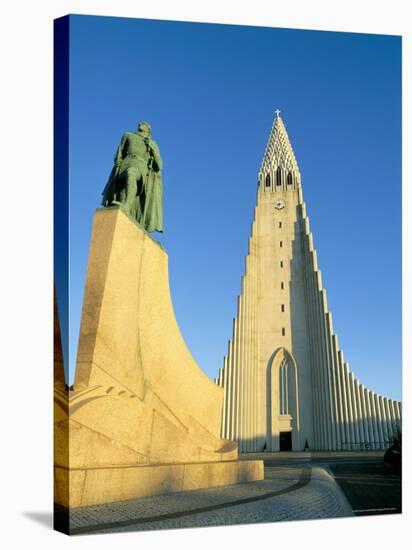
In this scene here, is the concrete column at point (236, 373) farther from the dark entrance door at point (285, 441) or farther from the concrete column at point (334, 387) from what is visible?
the concrete column at point (334, 387)

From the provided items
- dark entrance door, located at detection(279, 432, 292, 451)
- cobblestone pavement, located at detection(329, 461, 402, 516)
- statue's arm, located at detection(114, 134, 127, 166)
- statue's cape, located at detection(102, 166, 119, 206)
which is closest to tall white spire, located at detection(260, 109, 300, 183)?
dark entrance door, located at detection(279, 432, 292, 451)

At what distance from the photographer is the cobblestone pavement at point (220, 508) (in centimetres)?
774

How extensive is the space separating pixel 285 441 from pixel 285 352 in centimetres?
319

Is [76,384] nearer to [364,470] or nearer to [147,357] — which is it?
[147,357]

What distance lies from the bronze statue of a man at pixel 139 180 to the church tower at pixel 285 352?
1427 centimetres

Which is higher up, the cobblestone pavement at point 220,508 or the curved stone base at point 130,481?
the curved stone base at point 130,481

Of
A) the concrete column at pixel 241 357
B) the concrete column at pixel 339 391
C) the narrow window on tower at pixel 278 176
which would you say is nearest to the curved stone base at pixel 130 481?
the concrete column at pixel 339 391

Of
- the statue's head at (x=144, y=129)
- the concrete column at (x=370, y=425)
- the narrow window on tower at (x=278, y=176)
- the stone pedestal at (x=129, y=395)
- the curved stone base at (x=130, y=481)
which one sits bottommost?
the concrete column at (x=370, y=425)

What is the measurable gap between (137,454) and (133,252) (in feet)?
8.16

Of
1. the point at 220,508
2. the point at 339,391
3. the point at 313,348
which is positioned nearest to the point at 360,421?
the point at 339,391

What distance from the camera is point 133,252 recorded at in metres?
9.52

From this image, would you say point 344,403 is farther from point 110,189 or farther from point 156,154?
point 110,189

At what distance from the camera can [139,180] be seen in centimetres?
1014

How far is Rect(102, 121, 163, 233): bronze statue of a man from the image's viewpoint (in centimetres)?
986
